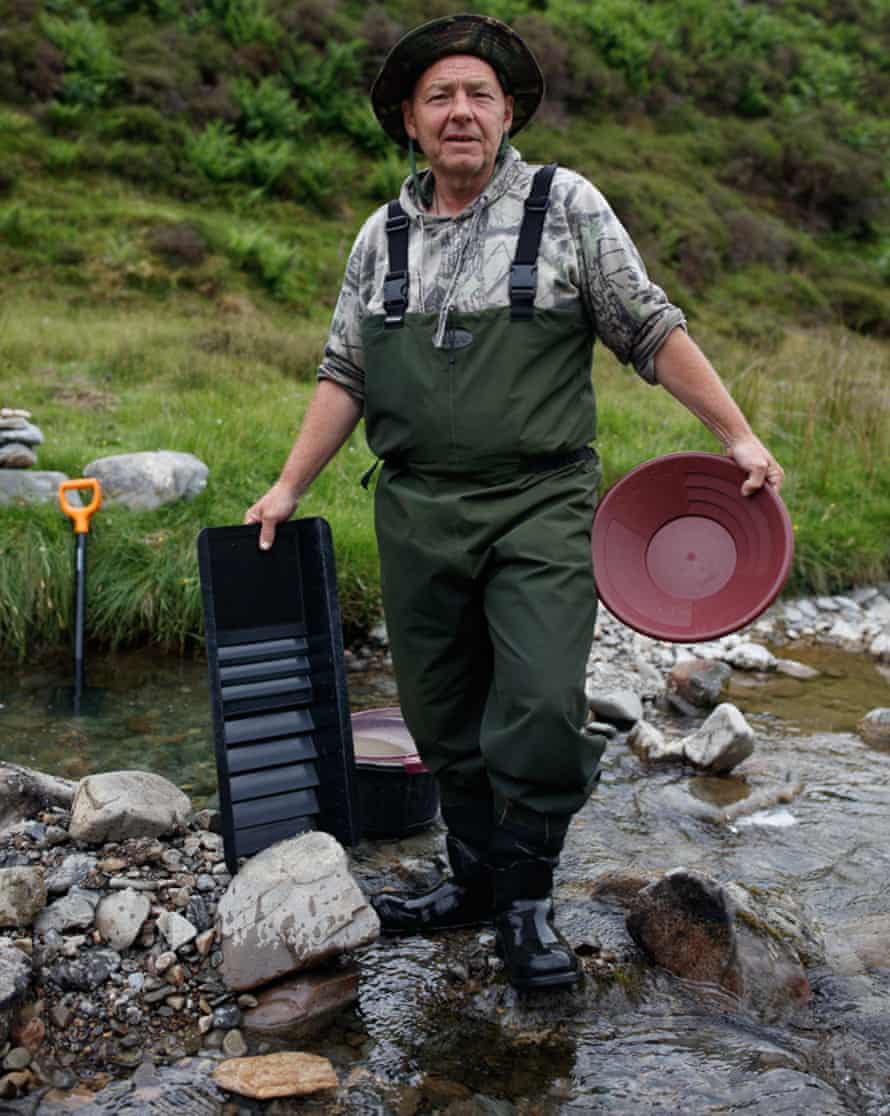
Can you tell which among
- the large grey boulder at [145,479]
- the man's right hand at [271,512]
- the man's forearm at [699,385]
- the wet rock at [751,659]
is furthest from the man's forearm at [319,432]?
the wet rock at [751,659]

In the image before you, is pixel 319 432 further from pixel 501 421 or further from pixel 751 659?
pixel 751 659

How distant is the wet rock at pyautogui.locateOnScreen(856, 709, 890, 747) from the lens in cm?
536

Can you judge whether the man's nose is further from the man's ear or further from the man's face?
the man's ear

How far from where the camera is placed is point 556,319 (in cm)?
287

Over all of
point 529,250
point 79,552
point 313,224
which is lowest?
point 79,552

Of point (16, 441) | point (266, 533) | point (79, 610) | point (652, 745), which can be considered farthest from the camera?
point (16, 441)

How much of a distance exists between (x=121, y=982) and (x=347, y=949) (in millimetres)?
575

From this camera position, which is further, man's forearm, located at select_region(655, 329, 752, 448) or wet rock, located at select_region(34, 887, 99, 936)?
wet rock, located at select_region(34, 887, 99, 936)

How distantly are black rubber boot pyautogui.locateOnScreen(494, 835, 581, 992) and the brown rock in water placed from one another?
56 centimetres

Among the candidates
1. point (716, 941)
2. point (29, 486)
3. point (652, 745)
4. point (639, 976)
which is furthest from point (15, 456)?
point (716, 941)

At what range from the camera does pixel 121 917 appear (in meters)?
3.04

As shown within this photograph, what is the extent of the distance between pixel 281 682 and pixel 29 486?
3845 mm

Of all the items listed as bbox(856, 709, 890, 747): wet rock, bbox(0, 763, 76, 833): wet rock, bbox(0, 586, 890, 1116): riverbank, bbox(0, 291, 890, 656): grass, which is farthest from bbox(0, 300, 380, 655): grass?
bbox(856, 709, 890, 747): wet rock

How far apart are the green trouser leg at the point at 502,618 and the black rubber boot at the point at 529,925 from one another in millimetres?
154
